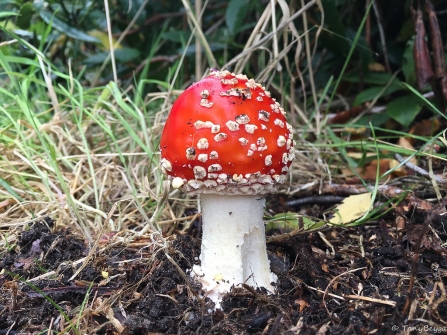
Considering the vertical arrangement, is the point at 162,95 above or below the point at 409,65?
below

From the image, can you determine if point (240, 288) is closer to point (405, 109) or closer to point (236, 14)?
point (405, 109)

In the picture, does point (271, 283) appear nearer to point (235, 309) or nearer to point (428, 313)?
point (235, 309)

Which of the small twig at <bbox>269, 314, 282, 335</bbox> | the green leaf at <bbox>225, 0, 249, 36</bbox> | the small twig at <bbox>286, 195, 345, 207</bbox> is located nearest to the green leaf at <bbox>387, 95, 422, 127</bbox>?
the small twig at <bbox>286, 195, 345, 207</bbox>

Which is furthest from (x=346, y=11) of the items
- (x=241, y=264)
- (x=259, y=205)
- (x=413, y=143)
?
(x=241, y=264)

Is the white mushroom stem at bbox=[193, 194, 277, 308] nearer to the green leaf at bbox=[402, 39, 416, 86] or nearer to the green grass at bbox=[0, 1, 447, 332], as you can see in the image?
the green grass at bbox=[0, 1, 447, 332]

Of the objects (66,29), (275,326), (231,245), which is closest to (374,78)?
(231,245)

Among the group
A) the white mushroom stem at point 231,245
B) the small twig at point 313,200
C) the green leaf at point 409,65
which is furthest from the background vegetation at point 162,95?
the white mushroom stem at point 231,245
